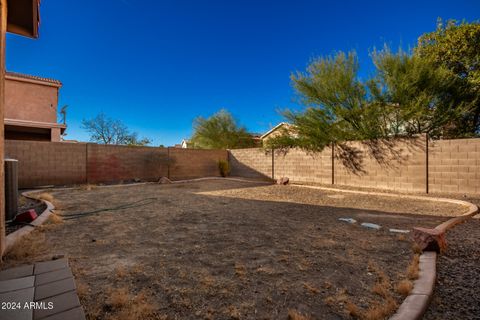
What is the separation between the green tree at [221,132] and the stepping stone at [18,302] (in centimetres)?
1819

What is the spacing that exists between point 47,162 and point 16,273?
350 inches

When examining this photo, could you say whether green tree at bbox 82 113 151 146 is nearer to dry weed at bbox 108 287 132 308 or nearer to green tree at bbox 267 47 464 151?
green tree at bbox 267 47 464 151

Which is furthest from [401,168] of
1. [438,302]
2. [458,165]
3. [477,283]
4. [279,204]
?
[438,302]

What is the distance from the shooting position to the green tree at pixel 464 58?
8.70 m

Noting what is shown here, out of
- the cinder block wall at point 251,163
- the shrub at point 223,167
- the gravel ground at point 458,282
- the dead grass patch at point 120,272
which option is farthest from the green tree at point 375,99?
the dead grass patch at point 120,272

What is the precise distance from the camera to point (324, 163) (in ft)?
31.8

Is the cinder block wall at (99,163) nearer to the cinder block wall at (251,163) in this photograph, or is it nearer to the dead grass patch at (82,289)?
the cinder block wall at (251,163)

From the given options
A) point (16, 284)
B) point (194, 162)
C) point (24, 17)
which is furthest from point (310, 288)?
point (194, 162)

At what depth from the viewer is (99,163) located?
10188 mm

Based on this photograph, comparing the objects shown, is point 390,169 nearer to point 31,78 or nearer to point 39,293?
point 39,293

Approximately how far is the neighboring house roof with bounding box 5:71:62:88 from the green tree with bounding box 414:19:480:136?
2031cm

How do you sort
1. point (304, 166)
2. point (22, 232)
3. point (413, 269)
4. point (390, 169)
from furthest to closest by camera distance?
point (304, 166), point (390, 169), point (22, 232), point (413, 269)

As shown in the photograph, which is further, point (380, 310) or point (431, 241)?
point (431, 241)

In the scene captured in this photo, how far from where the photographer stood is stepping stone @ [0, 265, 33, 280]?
1.91 meters
